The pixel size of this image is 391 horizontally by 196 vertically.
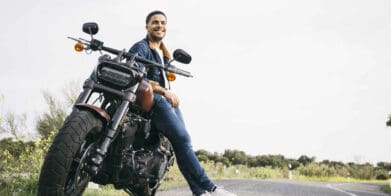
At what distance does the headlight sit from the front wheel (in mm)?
345

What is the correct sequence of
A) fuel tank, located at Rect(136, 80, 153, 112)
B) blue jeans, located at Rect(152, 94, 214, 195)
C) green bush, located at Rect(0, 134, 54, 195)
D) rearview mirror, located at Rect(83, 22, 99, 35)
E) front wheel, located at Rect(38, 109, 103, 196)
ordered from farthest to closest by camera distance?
green bush, located at Rect(0, 134, 54, 195) → blue jeans, located at Rect(152, 94, 214, 195) → rearview mirror, located at Rect(83, 22, 99, 35) → fuel tank, located at Rect(136, 80, 153, 112) → front wheel, located at Rect(38, 109, 103, 196)

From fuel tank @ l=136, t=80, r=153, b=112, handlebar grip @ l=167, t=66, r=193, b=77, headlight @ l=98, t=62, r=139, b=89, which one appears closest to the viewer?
headlight @ l=98, t=62, r=139, b=89

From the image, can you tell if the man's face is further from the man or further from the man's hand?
the man's hand

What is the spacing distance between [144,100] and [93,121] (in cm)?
65

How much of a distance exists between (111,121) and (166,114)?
852mm

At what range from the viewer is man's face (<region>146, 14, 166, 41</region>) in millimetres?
4246

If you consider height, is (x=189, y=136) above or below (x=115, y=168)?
above

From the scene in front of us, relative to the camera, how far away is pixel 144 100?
338cm

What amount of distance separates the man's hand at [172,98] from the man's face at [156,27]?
0.71 m

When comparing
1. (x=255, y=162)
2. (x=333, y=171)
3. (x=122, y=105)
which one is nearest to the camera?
(x=122, y=105)

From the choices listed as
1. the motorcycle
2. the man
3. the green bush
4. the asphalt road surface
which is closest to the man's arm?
the man

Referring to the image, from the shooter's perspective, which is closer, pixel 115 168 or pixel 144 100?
pixel 115 168

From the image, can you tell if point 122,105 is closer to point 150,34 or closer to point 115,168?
point 115,168

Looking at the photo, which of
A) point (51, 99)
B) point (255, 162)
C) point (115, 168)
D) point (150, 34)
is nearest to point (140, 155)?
point (115, 168)
